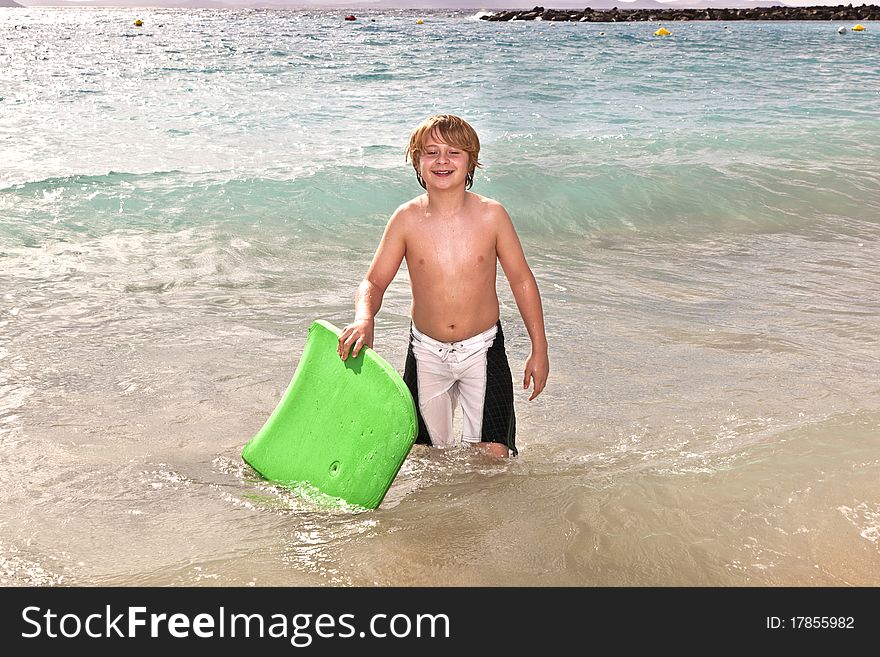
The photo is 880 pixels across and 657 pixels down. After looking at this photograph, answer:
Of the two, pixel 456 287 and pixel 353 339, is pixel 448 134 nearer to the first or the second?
pixel 456 287

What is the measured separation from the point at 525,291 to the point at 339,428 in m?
0.73

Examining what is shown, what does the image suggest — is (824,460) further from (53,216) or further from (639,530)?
(53,216)

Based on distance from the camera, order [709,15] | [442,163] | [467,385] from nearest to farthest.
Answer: [442,163] → [467,385] → [709,15]

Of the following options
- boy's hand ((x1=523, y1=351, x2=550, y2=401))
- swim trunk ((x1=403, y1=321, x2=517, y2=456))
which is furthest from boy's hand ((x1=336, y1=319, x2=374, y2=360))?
boy's hand ((x1=523, y1=351, x2=550, y2=401))

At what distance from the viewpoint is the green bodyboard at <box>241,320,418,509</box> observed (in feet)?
7.97

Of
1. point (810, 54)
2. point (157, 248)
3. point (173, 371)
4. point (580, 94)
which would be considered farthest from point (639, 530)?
point (810, 54)

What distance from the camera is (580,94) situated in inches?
600

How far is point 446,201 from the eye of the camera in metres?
2.69

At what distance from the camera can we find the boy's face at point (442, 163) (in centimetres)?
262

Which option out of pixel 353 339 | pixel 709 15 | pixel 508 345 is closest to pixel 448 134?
pixel 353 339

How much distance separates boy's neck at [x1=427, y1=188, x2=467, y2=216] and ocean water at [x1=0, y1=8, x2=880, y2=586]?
0.81 metres

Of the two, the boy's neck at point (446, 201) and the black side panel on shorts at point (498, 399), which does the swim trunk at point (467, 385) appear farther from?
the boy's neck at point (446, 201)

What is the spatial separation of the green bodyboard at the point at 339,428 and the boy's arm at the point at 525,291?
0.48m

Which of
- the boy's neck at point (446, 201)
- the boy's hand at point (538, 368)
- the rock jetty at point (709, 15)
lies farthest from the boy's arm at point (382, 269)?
the rock jetty at point (709, 15)
